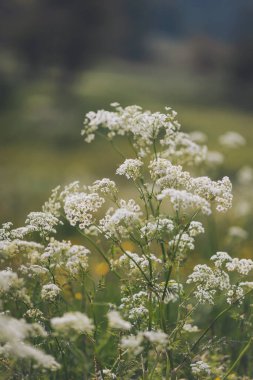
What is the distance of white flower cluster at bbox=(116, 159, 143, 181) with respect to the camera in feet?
11.9

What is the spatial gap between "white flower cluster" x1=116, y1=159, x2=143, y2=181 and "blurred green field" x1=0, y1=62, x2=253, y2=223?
1035 centimetres

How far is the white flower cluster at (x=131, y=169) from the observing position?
3636 millimetres

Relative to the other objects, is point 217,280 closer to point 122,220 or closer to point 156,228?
point 156,228

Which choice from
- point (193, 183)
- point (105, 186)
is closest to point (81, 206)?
point (105, 186)

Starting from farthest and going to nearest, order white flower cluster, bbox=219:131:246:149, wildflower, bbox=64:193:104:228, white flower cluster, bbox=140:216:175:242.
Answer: white flower cluster, bbox=219:131:246:149, wildflower, bbox=64:193:104:228, white flower cluster, bbox=140:216:175:242

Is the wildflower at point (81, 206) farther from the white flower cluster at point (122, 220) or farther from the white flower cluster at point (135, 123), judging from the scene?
the white flower cluster at point (135, 123)

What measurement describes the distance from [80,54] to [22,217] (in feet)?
123

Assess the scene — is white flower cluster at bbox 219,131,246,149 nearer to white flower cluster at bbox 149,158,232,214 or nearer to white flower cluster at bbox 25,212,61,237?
white flower cluster at bbox 149,158,232,214

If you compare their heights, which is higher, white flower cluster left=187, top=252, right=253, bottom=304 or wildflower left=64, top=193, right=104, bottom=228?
wildflower left=64, top=193, right=104, bottom=228

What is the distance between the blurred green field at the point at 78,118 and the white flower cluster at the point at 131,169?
10.3m

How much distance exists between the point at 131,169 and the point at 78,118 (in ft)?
123

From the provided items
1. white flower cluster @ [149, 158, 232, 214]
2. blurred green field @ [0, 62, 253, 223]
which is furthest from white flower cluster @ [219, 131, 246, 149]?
blurred green field @ [0, 62, 253, 223]

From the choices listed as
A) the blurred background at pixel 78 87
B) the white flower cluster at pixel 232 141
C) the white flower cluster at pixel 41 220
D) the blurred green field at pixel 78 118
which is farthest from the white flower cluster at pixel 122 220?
the blurred background at pixel 78 87

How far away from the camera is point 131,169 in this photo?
12.0 ft
